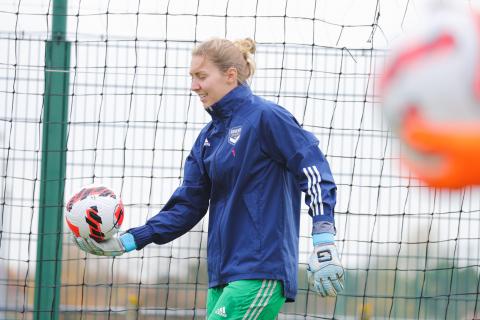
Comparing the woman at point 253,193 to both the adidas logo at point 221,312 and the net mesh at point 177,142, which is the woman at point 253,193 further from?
the net mesh at point 177,142

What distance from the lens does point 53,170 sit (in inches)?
266

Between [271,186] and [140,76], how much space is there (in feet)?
8.83

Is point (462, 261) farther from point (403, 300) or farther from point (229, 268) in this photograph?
point (229, 268)

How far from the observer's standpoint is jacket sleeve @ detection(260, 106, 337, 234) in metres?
4.43

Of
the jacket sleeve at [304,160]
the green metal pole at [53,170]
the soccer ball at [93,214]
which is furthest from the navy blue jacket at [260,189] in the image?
the green metal pole at [53,170]

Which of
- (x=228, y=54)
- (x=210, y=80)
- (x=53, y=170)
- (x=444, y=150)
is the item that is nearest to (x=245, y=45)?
(x=228, y=54)

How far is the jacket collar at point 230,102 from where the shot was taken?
466 centimetres

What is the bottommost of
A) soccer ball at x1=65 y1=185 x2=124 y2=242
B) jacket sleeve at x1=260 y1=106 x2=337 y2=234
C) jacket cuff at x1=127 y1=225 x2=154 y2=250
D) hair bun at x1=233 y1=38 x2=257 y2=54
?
jacket cuff at x1=127 y1=225 x2=154 y2=250

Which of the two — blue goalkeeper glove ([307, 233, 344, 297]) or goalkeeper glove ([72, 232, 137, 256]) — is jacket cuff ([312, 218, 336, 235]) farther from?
goalkeeper glove ([72, 232, 137, 256])

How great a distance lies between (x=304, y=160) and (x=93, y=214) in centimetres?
103

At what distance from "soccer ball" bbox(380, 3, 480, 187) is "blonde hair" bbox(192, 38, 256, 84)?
2.22 metres

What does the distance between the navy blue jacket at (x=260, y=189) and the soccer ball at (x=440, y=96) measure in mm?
1964

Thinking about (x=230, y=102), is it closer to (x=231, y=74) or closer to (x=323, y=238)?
(x=231, y=74)

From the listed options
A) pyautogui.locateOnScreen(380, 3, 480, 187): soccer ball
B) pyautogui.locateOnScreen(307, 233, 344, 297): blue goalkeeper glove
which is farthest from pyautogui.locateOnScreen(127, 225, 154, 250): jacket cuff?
pyautogui.locateOnScreen(380, 3, 480, 187): soccer ball
